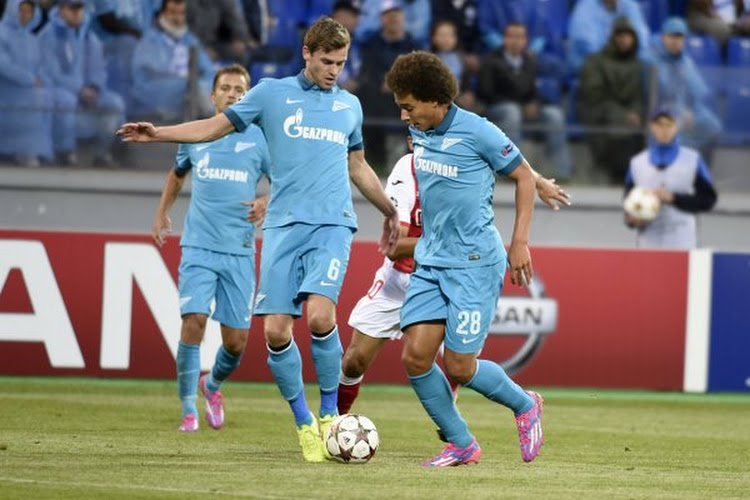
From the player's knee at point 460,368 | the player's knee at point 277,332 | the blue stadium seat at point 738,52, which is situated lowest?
the player's knee at point 460,368

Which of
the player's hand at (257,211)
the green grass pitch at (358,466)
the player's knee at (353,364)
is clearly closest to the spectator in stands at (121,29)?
the green grass pitch at (358,466)

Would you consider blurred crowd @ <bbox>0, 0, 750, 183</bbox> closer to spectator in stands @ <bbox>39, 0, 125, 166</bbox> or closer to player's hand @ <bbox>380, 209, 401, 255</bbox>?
spectator in stands @ <bbox>39, 0, 125, 166</bbox>

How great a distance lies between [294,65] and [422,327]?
8.57 meters

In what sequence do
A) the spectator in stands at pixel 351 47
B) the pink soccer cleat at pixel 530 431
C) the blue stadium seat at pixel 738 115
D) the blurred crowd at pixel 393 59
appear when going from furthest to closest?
the blue stadium seat at pixel 738 115
the spectator in stands at pixel 351 47
the blurred crowd at pixel 393 59
the pink soccer cleat at pixel 530 431

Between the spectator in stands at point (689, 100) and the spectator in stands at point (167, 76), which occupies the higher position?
the spectator in stands at point (167, 76)

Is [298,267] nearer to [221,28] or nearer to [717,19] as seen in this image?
[221,28]

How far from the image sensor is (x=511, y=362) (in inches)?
548

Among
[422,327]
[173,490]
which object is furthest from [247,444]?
[173,490]

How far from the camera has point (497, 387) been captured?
8.04 meters

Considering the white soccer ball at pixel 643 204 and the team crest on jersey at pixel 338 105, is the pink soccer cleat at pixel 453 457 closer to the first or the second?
the team crest on jersey at pixel 338 105

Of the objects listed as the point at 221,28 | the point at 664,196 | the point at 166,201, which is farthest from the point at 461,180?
the point at 221,28

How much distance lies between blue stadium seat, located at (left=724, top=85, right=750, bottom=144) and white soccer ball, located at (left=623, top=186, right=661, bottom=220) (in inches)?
77.0

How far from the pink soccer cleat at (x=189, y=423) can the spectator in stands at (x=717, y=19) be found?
9.49 meters

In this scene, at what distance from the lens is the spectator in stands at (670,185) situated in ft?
50.2
